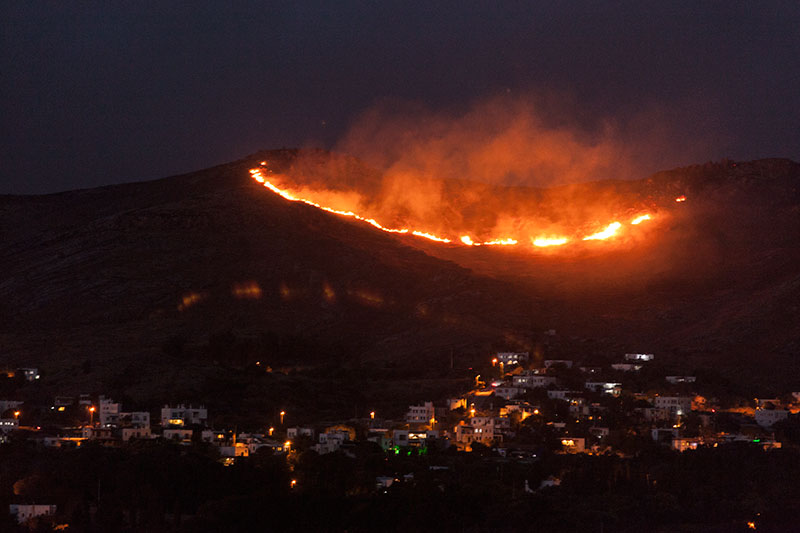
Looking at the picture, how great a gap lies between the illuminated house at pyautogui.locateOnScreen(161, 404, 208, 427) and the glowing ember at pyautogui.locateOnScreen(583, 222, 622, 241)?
69.6 meters

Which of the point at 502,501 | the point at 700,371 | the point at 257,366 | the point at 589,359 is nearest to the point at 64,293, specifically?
the point at 257,366

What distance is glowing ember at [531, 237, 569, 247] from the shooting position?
141 metres

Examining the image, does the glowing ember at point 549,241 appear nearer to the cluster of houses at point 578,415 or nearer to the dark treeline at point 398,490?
Answer: the cluster of houses at point 578,415

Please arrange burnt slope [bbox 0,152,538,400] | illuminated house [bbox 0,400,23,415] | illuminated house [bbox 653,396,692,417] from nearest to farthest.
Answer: illuminated house [bbox 0,400,23,415], illuminated house [bbox 653,396,692,417], burnt slope [bbox 0,152,538,400]

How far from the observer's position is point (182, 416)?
250 ft

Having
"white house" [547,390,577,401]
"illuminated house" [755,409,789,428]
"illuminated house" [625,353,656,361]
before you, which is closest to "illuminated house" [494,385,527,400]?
"white house" [547,390,577,401]

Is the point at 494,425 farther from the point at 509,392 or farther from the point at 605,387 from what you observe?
the point at 605,387

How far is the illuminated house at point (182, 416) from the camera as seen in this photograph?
7499 cm

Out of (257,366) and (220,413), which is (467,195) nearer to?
(257,366)

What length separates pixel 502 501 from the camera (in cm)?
6072

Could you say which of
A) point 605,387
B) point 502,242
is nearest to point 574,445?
point 605,387

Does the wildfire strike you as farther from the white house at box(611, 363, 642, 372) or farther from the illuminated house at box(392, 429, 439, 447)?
the illuminated house at box(392, 429, 439, 447)

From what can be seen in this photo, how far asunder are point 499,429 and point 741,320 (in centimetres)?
3340

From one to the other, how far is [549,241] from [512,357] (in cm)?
5320
